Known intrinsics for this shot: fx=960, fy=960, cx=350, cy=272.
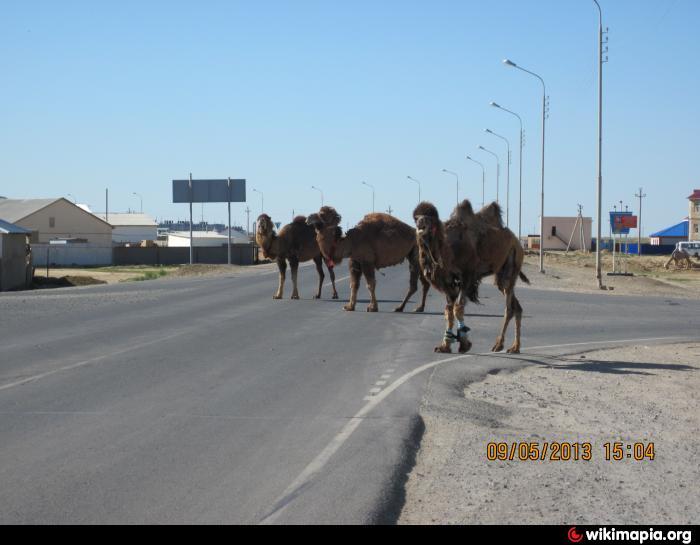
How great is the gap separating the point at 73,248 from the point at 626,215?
1822 inches

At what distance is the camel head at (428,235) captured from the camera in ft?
42.9

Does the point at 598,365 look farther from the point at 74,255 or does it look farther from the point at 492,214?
the point at 74,255

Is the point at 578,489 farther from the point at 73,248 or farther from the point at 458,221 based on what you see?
the point at 73,248

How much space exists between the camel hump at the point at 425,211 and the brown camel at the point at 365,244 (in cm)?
727

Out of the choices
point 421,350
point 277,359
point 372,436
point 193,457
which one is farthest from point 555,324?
point 193,457

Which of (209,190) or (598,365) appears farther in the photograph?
(209,190)

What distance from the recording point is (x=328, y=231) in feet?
68.1

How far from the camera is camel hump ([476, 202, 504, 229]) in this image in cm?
1389

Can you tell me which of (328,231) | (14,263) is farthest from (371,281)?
(14,263)

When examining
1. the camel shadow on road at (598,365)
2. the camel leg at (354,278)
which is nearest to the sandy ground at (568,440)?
the camel shadow on road at (598,365)

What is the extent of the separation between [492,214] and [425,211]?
1.22 metres

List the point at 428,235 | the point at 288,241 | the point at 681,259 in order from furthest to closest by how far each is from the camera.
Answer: the point at 681,259
the point at 288,241
the point at 428,235

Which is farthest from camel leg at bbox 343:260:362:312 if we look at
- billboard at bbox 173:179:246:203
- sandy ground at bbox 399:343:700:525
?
billboard at bbox 173:179:246:203

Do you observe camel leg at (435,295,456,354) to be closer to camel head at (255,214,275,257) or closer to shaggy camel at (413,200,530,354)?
shaggy camel at (413,200,530,354)
